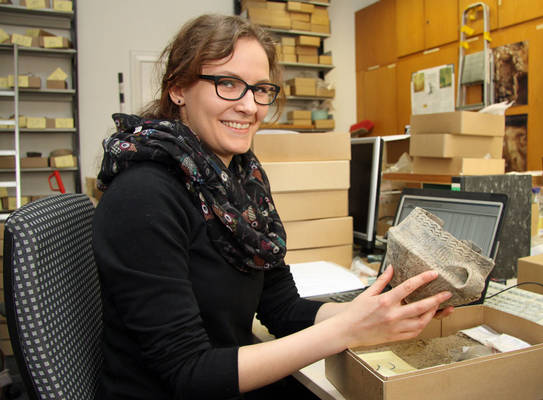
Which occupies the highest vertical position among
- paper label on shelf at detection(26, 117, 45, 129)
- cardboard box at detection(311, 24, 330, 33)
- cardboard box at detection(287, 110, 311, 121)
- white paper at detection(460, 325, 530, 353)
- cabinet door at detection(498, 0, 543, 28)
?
cardboard box at detection(311, 24, 330, 33)

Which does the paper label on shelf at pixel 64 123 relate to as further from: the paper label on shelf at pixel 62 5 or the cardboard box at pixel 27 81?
the paper label on shelf at pixel 62 5

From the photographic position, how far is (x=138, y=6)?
4504mm

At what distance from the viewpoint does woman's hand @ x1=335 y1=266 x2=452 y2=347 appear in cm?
68

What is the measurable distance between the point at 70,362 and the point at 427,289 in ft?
1.97

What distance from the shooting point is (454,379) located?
62cm

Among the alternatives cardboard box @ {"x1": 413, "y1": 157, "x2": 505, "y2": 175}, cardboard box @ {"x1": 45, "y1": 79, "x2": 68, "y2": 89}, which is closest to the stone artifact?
cardboard box @ {"x1": 413, "y1": 157, "x2": 505, "y2": 175}

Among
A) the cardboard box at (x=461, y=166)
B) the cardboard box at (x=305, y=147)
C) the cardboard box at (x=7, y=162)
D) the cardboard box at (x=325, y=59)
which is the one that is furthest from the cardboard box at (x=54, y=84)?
the cardboard box at (x=461, y=166)

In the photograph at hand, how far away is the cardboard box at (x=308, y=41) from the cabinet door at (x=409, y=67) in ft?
2.99

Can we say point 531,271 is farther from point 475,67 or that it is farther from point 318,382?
point 475,67

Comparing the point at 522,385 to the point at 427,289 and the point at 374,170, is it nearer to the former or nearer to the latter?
the point at 427,289

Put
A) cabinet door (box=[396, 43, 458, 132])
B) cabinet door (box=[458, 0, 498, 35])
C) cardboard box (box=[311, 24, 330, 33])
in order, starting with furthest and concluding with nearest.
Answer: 1. cardboard box (box=[311, 24, 330, 33])
2. cabinet door (box=[396, 43, 458, 132])
3. cabinet door (box=[458, 0, 498, 35])

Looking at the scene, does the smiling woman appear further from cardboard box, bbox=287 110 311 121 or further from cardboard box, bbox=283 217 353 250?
cardboard box, bbox=287 110 311 121

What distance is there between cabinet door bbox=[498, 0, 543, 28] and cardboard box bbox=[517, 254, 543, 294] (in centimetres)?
301

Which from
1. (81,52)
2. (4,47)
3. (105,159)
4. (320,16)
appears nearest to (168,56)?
(105,159)
